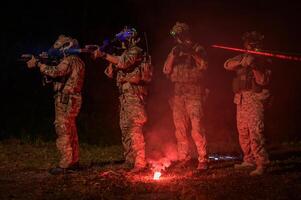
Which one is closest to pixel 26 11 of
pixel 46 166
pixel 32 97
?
pixel 32 97

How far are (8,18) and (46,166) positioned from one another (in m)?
14.9

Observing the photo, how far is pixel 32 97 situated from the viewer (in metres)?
21.6

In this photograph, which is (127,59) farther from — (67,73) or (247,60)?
(247,60)

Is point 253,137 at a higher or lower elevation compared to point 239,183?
higher

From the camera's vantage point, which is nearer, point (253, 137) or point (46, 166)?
point (253, 137)

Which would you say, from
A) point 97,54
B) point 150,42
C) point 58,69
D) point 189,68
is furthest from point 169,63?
point 150,42

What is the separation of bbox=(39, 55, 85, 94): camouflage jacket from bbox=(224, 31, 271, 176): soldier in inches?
117

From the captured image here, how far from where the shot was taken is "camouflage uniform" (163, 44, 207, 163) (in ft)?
33.2

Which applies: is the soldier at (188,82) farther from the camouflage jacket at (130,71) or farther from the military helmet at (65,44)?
the military helmet at (65,44)

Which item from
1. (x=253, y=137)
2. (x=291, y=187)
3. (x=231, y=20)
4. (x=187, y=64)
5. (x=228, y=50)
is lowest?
(x=291, y=187)

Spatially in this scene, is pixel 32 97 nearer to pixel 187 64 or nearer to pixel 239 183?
pixel 187 64

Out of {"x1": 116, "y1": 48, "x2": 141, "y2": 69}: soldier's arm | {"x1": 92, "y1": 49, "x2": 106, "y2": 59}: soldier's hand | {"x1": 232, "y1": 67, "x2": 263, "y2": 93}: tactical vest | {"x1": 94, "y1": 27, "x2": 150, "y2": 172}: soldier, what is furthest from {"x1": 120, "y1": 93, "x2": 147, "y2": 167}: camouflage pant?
{"x1": 232, "y1": 67, "x2": 263, "y2": 93}: tactical vest

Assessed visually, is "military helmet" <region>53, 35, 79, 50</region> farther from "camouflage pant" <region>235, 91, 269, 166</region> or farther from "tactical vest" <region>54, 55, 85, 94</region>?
"camouflage pant" <region>235, 91, 269, 166</region>

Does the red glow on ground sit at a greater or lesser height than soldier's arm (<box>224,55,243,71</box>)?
Result: lesser
